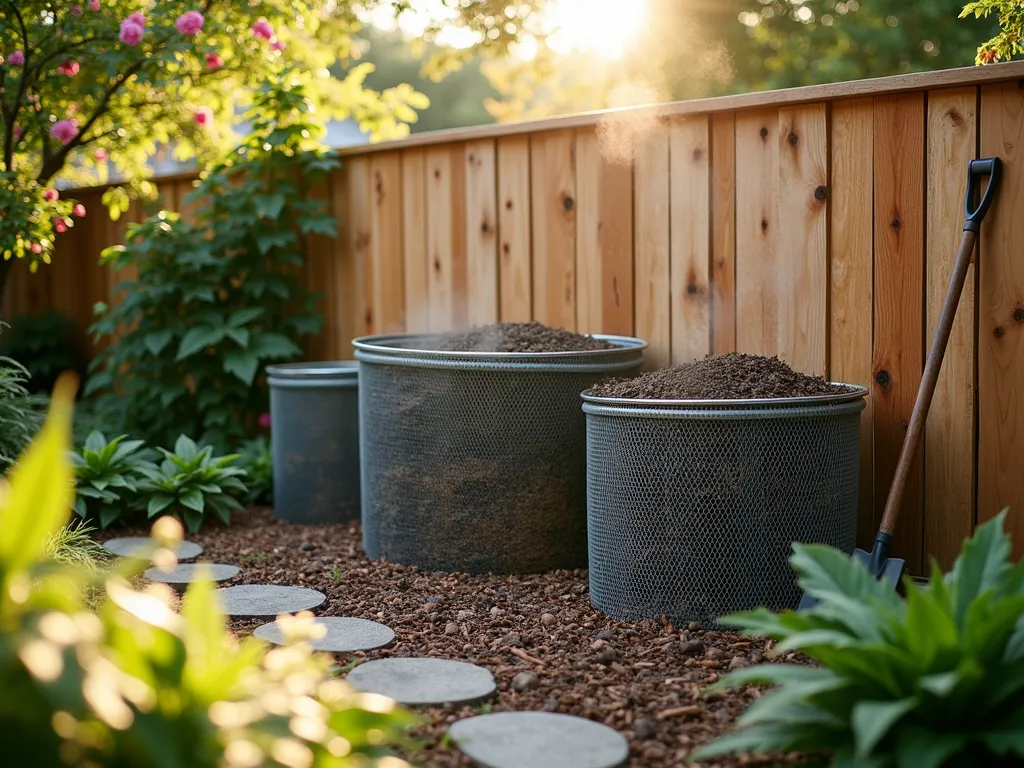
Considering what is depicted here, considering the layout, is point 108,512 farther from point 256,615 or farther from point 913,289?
point 913,289

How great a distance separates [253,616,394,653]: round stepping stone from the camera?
2682mm

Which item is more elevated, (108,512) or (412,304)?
(412,304)

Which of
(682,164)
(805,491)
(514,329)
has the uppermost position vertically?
(682,164)

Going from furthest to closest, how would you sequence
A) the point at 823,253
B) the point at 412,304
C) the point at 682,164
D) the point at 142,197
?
the point at 142,197
the point at 412,304
the point at 682,164
the point at 823,253

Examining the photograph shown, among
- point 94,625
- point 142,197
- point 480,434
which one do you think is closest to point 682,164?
point 480,434

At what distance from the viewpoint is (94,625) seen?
1458mm

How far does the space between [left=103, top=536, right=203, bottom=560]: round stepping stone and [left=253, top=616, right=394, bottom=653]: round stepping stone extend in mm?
996

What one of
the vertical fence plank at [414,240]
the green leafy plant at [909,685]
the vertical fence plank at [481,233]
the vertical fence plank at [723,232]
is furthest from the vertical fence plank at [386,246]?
the green leafy plant at [909,685]

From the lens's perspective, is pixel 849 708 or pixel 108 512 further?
pixel 108 512

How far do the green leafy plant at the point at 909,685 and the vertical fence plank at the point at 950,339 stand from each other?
116cm

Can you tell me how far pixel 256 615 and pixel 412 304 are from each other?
6.48ft

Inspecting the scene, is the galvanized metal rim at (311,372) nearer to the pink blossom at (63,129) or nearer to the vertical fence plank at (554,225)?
the vertical fence plank at (554,225)

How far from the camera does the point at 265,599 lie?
10.3 feet

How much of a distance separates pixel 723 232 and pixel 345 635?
1.79 metres
